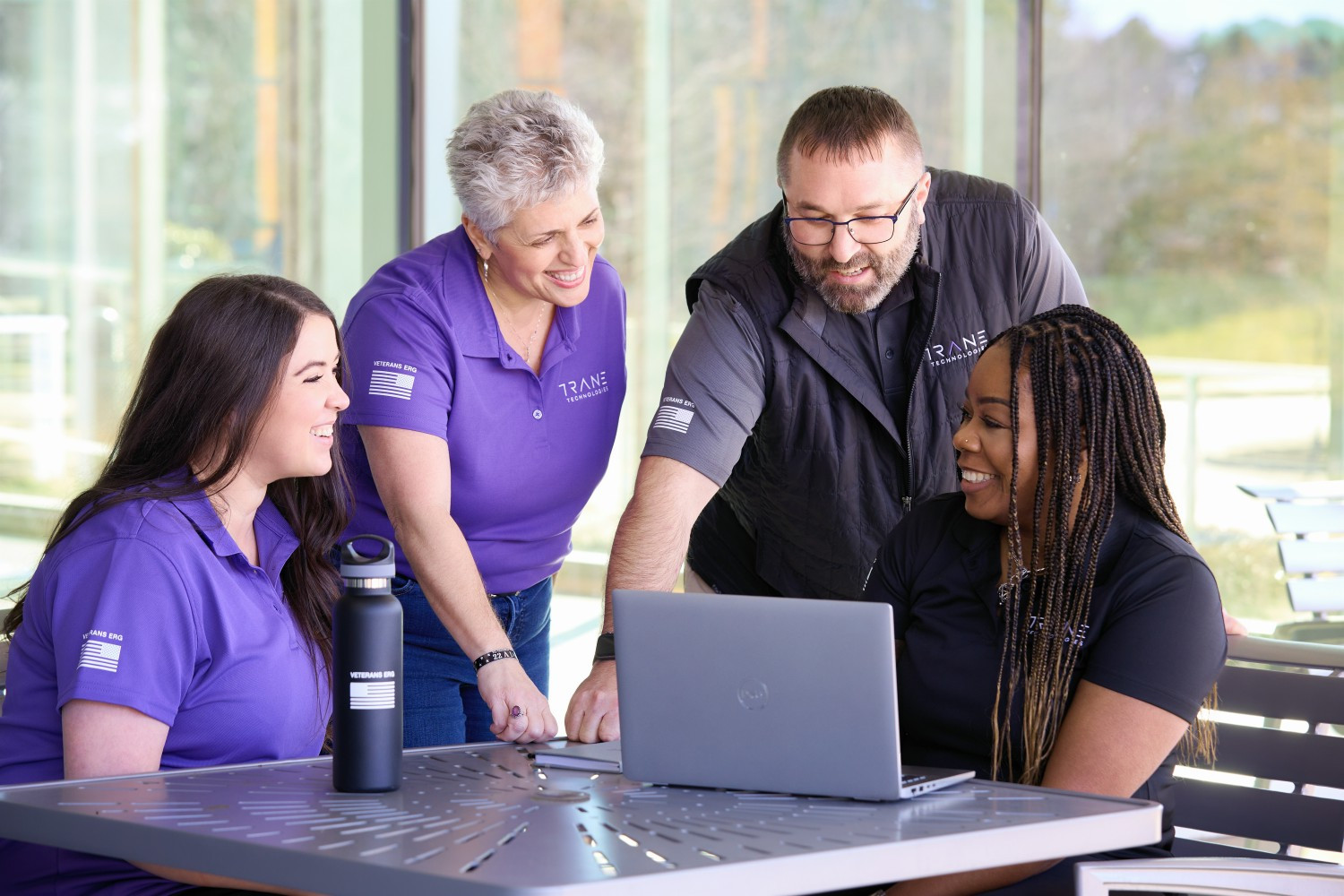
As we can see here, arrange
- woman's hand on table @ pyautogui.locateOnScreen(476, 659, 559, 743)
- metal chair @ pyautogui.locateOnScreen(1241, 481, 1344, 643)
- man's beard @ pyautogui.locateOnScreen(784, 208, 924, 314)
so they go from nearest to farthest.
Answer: woman's hand on table @ pyautogui.locateOnScreen(476, 659, 559, 743) < man's beard @ pyautogui.locateOnScreen(784, 208, 924, 314) < metal chair @ pyautogui.locateOnScreen(1241, 481, 1344, 643)

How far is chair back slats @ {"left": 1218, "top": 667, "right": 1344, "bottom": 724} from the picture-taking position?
6.49 ft

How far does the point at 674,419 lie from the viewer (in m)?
2.26

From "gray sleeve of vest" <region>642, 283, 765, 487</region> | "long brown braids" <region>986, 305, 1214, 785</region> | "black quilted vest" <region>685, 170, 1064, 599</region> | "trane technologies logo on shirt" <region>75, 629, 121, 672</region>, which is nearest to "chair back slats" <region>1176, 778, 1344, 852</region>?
"long brown braids" <region>986, 305, 1214, 785</region>

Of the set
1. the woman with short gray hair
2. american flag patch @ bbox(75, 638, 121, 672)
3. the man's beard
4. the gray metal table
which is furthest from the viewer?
the man's beard

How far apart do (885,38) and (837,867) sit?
13.6 ft

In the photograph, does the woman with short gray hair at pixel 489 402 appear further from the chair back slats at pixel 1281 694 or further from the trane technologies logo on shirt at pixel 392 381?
the chair back slats at pixel 1281 694

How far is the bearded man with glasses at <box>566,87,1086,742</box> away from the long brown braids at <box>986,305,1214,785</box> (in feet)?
1.46

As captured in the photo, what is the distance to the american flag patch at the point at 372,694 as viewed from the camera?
1424mm

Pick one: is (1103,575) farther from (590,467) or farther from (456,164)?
(456,164)

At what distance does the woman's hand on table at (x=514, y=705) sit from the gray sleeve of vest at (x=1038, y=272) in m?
1.06

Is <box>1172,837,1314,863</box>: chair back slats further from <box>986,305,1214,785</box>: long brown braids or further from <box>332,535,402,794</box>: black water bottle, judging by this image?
<box>332,535,402,794</box>: black water bottle

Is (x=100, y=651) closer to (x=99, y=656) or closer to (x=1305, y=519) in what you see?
(x=99, y=656)

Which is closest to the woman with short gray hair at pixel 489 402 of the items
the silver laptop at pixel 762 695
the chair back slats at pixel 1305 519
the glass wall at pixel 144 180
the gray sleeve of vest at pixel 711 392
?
the gray sleeve of vest at pixel 711 392

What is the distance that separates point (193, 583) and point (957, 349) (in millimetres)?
1275
